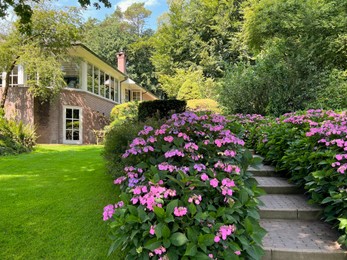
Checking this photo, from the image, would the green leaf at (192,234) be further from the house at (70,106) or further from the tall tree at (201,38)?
the tall tree at (201,38)

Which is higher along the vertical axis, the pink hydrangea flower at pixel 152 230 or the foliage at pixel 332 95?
the foliage at pixel 332 95

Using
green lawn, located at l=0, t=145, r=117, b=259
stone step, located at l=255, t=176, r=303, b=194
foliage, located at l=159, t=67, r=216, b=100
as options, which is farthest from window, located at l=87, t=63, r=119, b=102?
stone step, located at l=255, t=176, r=303, b=194

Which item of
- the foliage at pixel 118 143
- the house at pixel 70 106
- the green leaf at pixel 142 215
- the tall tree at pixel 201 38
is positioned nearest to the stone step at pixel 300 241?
the green leaf at pixel 142 215

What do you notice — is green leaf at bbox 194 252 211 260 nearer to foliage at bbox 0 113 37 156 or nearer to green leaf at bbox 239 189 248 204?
green leaf at bbox 239 189 248 204

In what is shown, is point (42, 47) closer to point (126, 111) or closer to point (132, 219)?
point (126, 111)

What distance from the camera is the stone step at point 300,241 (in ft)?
8.08

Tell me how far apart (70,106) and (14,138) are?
14.9 ft

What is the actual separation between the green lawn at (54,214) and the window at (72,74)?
31.1 feet

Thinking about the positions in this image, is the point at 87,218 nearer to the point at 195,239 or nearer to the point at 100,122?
the point at 195,239

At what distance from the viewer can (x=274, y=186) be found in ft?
12.8

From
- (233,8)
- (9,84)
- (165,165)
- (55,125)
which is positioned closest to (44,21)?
(9,84)

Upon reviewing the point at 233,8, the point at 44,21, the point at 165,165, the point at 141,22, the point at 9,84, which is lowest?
the point at 165,165

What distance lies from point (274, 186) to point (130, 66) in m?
30.7

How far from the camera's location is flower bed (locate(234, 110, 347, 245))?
106 inches
